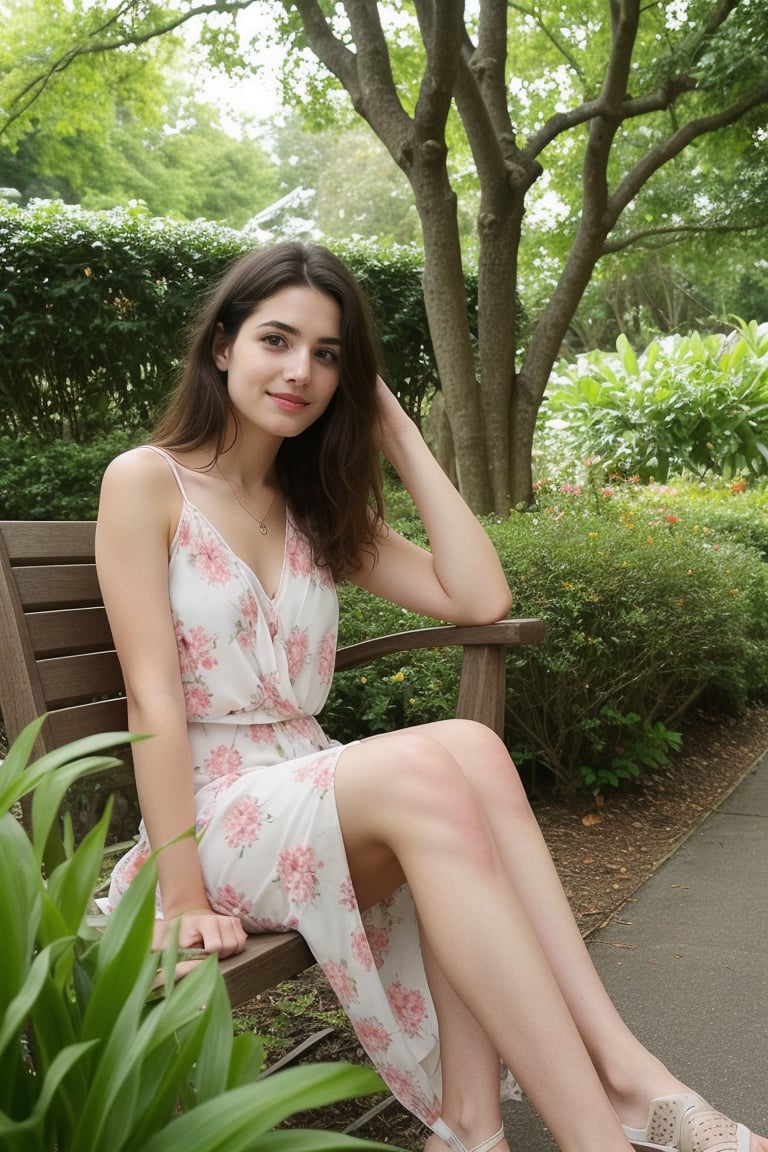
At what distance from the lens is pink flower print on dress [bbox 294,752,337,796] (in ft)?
5.96

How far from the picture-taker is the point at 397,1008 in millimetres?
1991

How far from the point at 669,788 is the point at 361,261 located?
15.7 feet

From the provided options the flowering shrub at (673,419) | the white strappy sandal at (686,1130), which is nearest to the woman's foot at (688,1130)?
the white strappy sandal at (686,1130)

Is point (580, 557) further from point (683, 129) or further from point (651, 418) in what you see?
point (651, 418)

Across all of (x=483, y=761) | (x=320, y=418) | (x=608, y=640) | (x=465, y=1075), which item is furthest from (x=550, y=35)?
(x=465, y=1075)

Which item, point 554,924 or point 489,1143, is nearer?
point 489,1143

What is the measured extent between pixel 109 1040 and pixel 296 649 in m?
1.21

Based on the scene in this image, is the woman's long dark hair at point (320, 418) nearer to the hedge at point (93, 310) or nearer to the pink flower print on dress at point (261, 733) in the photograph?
the pink flower print on dress at point (261, 733)

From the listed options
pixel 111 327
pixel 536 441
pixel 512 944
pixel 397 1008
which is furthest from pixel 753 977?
pixel 536 441

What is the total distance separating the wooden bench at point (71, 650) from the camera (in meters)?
1.91

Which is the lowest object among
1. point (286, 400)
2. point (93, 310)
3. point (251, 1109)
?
point (251, 1109)

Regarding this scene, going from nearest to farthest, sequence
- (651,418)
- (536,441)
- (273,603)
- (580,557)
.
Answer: (273,603) < (580,557) < (651,418) < (536,441)

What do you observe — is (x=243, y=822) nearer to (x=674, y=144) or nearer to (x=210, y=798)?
(x=210, y=798)

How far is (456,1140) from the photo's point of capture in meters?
1.71
